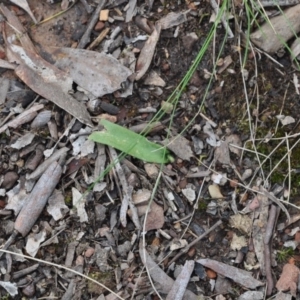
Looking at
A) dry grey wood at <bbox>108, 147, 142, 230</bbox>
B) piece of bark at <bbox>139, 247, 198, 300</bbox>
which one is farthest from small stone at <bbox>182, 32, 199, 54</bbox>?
piece of bark at <bbox>139, 247, 198, 300</bbox>

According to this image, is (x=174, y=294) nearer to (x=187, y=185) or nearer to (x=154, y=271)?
(x=154, y=271)

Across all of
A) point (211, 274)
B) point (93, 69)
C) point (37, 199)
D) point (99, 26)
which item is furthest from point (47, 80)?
point (211, 274)

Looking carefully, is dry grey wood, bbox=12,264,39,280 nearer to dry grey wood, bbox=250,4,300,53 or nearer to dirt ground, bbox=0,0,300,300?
dirt ground, bbox=0,0,300,300

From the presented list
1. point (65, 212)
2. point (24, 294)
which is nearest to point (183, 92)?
point (65, 212)

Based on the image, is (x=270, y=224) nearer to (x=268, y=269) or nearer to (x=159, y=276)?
(x=268, y=269)

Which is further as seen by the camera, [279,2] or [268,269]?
[279,2]

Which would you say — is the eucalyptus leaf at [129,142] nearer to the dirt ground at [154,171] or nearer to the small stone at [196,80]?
the dirt ground at [154,171]

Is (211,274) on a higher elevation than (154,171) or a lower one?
lower
